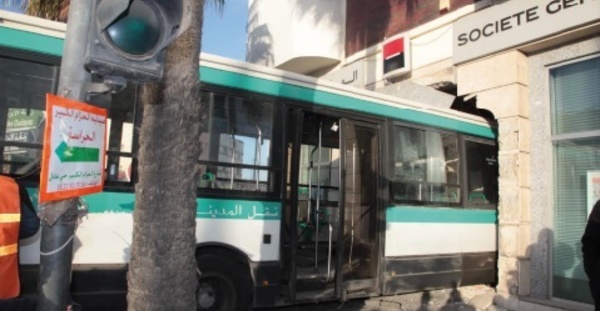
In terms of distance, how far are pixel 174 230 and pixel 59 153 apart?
2.72 ft

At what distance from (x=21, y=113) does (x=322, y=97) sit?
3.39m

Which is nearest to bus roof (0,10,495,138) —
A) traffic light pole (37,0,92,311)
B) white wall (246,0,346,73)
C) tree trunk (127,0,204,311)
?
tree trunk (127,0,204,311)

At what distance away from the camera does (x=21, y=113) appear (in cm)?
462

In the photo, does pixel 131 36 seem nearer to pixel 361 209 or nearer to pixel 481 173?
pixel 361 209

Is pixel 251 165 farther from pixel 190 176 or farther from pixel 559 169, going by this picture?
pixel 559 169

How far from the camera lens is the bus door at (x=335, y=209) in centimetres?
671

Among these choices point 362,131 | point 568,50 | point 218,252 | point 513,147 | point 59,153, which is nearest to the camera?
point 59,153

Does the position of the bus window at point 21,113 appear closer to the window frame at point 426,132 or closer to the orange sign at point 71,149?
the orange sign at point 71,149

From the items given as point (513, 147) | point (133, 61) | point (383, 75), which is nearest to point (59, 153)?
point (133, 61)

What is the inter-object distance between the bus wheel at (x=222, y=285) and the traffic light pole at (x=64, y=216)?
2.96 metres

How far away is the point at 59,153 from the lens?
98.4 inches

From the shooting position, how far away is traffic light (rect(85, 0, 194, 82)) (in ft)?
8.19

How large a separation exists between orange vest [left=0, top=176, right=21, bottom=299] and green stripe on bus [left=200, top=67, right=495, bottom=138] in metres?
2.50

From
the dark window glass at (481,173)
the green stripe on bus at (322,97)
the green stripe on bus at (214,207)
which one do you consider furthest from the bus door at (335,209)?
the dark window glass at (481,173)
